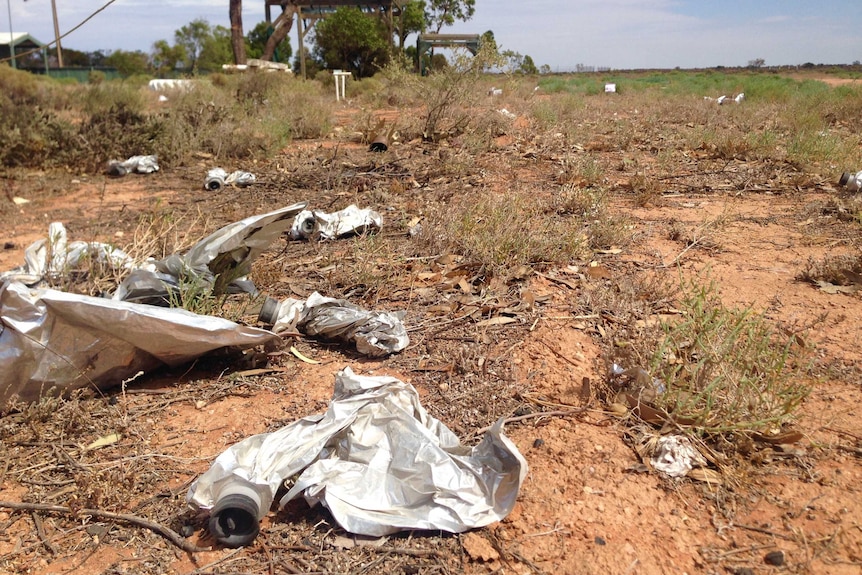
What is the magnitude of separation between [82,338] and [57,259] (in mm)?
930

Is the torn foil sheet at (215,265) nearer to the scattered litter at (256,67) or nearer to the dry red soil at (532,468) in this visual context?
the dry red soil at (532,468)

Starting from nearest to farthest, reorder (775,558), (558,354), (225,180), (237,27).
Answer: (775,558) < (558,354) < (225,180) < (237,27)

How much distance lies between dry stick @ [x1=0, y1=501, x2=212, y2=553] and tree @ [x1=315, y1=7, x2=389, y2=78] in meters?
20.2

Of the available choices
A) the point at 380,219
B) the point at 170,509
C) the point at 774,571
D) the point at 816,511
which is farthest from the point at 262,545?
the point at 380,219

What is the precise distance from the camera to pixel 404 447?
2.03 metres

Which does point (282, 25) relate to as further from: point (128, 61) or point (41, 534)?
point (128, 61)

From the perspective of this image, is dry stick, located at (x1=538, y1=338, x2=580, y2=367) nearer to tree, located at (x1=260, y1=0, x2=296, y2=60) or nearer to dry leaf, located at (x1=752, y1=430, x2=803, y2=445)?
dry leaf, located at (x1=752, y1=430, x2=803, y2=445)

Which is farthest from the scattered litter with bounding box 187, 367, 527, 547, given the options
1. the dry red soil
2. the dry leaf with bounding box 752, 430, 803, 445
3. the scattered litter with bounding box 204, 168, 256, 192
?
the scattered litter with bounding box 204, 168, 256, 192

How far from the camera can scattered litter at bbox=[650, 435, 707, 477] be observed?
2062 mm

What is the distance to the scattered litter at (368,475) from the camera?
72.2 inches

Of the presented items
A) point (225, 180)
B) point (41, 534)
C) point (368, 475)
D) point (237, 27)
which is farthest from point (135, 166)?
point (237, 27)

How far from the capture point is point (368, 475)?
6.45ft

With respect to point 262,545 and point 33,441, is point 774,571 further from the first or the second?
point 33,441

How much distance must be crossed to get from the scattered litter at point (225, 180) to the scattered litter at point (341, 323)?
12.8 feet
